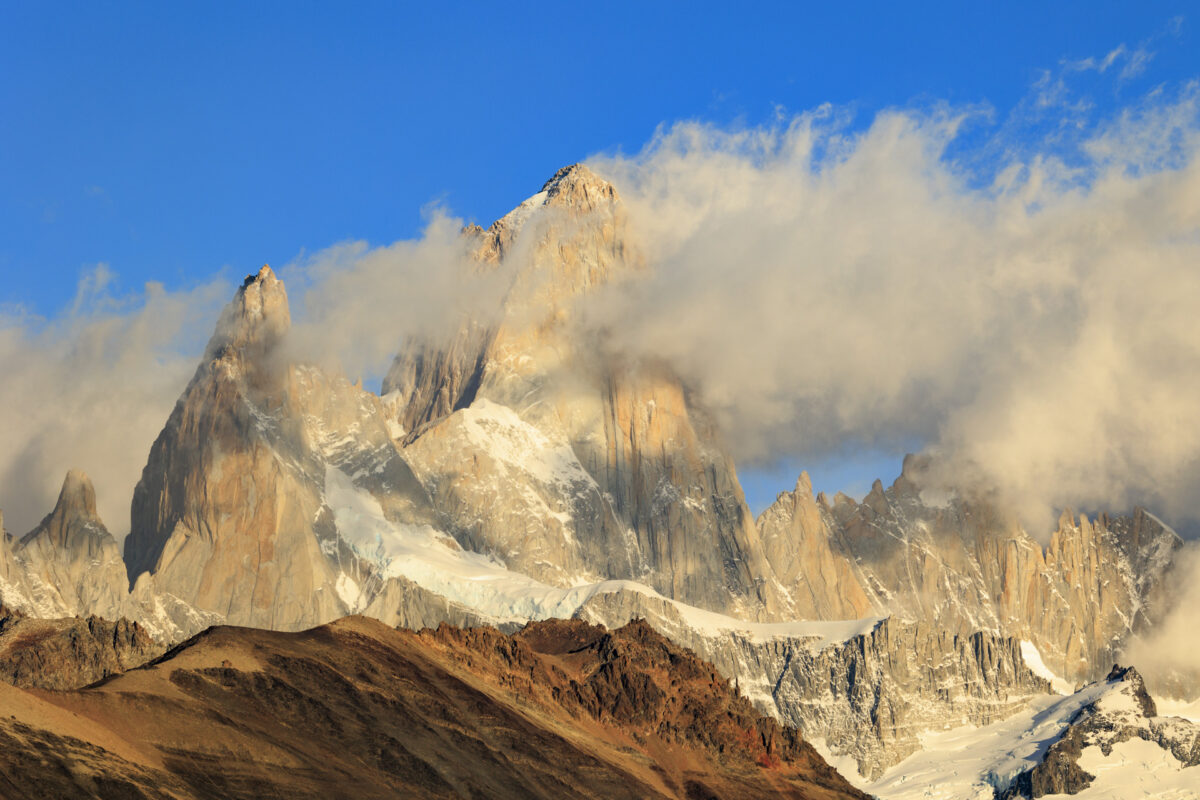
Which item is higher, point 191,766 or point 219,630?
point 219,630

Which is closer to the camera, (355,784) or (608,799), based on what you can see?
(355,784)

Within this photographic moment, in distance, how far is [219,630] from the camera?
171m

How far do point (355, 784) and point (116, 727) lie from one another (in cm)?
1882

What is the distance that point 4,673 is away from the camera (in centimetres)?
19800

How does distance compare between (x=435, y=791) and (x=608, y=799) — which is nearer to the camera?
(x=435, y=791)

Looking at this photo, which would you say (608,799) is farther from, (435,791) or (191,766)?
(191,766)

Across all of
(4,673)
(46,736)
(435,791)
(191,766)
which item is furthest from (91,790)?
(4,673)

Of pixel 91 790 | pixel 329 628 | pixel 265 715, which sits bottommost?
pixel 91 790

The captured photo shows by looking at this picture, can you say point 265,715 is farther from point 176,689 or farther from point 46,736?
point 46,736

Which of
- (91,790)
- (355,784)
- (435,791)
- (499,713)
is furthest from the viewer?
(499,713)

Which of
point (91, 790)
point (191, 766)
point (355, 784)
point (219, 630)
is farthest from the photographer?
point (219, 630)

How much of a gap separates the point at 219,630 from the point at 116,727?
3374 centimetres

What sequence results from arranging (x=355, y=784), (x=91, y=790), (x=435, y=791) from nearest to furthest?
(x=91, y=790) < (x=355, y=784) < (x=435, y=791)

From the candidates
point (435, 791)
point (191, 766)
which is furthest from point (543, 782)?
point (191, 766)
